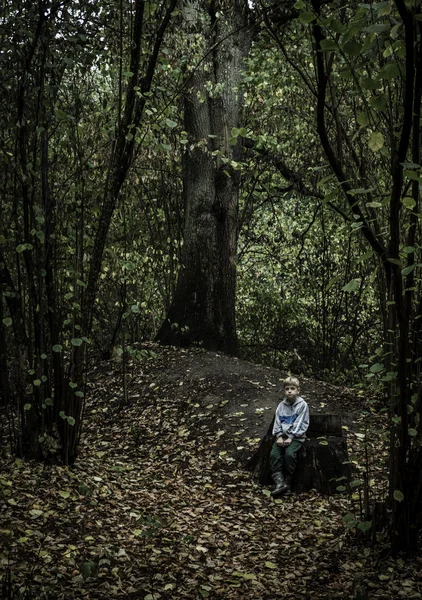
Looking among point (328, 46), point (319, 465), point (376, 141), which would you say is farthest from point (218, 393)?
point (328, 46)

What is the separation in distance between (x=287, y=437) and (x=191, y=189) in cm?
573

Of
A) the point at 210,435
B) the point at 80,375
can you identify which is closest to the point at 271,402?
the point at 210,435

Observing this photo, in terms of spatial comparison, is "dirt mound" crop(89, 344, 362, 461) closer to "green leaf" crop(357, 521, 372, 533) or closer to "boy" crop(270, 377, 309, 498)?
"boy" crop(270, 377, 309, 498)

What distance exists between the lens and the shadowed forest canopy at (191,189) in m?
3.80

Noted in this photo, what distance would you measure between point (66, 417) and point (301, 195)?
25.3 feet

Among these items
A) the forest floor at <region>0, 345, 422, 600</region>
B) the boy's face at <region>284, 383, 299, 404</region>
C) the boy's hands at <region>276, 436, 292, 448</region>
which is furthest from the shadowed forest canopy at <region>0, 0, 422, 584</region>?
the boy's hands at <region>276, 436, 292, 448</region>

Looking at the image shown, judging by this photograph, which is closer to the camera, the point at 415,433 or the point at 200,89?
the point at 415,433

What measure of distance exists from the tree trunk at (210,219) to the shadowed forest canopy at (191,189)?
0.11 ft

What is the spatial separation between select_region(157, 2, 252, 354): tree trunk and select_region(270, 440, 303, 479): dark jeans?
4.24 metres

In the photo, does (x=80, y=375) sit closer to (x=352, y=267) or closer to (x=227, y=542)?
(x=227, y=542)

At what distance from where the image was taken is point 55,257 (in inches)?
231

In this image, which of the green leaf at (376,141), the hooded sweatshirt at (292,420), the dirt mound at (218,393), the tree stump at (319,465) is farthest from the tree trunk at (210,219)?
the green leaf at (376,141)

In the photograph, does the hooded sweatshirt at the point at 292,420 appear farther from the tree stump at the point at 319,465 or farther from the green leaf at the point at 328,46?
the green leaf at the point at 328,46

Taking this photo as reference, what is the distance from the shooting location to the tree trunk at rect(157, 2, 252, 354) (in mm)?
10914
